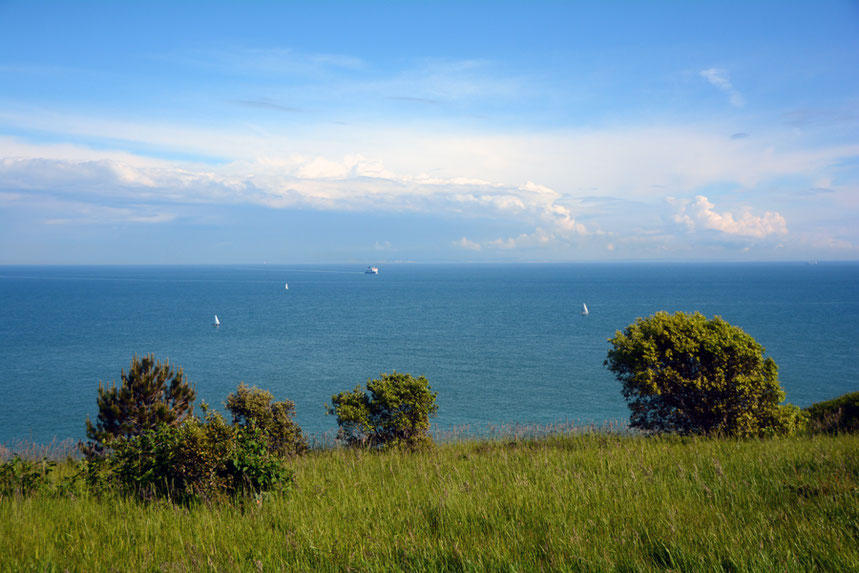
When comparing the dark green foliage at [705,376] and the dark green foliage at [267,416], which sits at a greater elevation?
the dark green foliage at [705,376]

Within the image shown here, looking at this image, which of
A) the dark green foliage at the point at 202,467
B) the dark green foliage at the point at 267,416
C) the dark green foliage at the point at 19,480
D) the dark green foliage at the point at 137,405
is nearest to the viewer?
the dark green foliage at the point at 202,467

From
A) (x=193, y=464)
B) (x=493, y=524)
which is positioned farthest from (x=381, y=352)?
(x=493, y=524)

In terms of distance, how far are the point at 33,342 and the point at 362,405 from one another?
75.0 meters

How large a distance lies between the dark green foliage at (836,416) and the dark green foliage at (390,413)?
433 inches

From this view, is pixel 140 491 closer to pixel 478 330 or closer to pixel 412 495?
pixel 412 495

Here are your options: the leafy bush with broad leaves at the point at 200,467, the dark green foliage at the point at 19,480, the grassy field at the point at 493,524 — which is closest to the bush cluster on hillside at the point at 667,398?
the dark green foliage at the point at 19,480

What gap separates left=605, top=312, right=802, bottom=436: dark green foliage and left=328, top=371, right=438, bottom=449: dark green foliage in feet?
18.7

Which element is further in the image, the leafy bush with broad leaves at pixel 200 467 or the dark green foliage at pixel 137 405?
the dark green foliage at pixel 137 405

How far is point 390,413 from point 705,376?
28.2 ft

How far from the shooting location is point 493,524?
5.20m

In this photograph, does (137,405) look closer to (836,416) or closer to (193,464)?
(193,464)

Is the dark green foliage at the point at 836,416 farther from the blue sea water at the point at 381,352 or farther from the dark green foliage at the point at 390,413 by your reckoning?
the blue sea water at the point at 381,352

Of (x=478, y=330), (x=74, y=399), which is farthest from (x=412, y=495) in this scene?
(x=478, y=330)

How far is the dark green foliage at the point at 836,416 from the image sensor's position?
14.7m
